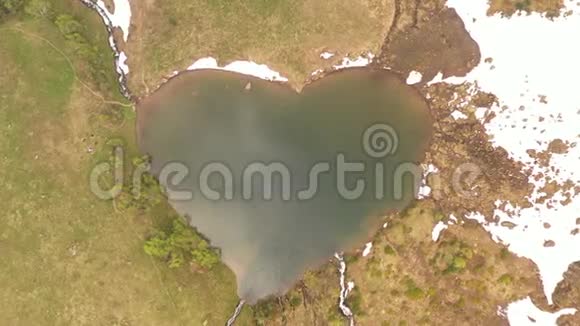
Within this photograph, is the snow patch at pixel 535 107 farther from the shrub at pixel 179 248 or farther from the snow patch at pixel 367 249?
the shrub at pixel 179 248

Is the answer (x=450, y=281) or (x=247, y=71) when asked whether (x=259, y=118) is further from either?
(x=450, y=281)

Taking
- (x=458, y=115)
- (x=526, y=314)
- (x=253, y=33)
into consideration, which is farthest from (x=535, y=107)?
(x=253, y=33)

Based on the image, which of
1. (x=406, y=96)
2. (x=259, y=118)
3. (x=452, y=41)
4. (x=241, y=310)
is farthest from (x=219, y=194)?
(x=452, y=41)

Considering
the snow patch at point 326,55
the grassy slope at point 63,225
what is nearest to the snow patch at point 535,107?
the snow patch at point 326,55

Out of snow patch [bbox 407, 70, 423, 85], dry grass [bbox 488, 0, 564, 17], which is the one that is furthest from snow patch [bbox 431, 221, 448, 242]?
dry grass [bbox 488, 0, 564, 17]

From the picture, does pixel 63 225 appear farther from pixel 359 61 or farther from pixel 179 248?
pixel 359 61

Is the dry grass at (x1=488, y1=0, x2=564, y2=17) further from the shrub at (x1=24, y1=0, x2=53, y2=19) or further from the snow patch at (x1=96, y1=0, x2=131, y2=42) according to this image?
the shrub at (x1=24, y1=0, x2=53, y2=19)
